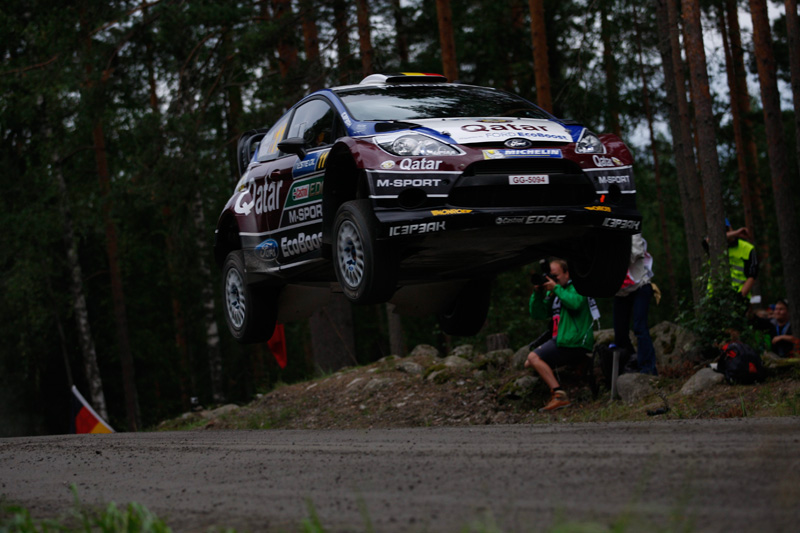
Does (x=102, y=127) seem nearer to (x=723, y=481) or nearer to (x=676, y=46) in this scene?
(x=676, y=46)

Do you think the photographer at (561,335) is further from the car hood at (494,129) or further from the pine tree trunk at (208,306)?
the pine tree trunk at (208,306)

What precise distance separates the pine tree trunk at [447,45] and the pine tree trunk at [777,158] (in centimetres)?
589

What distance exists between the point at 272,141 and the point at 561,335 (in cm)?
372

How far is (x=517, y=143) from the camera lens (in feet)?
23.5

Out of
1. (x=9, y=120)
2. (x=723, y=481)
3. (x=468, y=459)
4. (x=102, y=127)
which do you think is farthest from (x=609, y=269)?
(x=9, y=120)

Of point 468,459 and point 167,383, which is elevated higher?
point 468,459

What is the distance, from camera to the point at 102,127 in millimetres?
26688

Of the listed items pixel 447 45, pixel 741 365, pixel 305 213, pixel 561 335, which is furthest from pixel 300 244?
pixel 447 45

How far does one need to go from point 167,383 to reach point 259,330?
110 ft

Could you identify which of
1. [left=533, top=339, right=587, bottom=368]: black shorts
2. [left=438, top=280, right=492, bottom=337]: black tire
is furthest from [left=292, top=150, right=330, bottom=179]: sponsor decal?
[left=533, top=339, right=587, bottom=368]: black shorts

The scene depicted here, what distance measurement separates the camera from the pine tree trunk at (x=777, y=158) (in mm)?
16281

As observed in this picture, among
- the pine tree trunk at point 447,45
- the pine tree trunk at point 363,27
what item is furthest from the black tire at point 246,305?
the pine tree trunk at point 363,27

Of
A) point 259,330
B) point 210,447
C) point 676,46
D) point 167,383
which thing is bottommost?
point 167,383

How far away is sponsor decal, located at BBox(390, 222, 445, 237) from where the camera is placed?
6.97 meters
